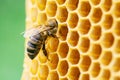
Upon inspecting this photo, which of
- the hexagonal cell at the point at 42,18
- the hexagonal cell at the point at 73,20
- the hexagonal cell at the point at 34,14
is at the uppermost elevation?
the hexagonal cell at the point at 34,14

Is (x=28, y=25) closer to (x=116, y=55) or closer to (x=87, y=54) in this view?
(x=87, y=54)

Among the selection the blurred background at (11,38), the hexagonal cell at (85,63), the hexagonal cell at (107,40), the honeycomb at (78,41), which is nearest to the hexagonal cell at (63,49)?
the honeycomb at (78,41)

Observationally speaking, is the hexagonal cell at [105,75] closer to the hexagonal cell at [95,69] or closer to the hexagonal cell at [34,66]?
the hexagonal cell at [95,69]

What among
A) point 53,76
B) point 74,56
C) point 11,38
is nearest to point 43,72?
point 53,76

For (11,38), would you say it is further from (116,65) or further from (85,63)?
(116,65)

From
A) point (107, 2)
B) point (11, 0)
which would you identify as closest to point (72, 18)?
point (107, 2)

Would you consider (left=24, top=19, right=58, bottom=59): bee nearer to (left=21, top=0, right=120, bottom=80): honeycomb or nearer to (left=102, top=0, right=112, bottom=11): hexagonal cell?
(left=21, top=0, right=120, bottom=80): honeycomb
